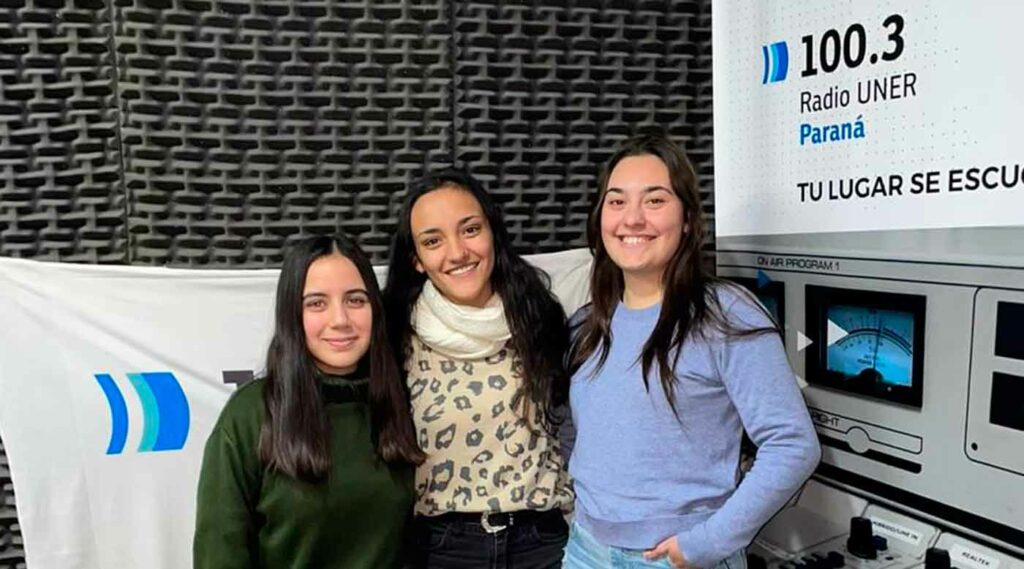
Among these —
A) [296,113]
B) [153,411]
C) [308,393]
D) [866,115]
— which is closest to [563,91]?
[296,113]

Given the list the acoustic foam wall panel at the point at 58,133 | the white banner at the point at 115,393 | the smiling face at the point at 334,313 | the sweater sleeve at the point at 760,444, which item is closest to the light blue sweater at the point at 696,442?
the sweater sleeve at the point at 760,444

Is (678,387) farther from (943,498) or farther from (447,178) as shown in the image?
(447,178)

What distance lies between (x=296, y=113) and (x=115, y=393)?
2.63 ft

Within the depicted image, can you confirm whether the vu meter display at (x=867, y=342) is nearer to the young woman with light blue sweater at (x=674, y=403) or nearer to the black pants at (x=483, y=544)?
the young woman with light blue sweater at (x=674, y=403)

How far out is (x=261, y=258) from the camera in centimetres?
188

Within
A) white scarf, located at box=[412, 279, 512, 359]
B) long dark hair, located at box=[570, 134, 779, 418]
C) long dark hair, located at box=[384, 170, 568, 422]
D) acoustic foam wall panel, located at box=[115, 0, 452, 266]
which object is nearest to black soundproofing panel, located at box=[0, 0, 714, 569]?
acoustic foam wall panel, located at box=[115, 0, 452, 266]

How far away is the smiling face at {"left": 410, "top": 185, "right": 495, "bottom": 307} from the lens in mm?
1462

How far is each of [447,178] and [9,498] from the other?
1.35m

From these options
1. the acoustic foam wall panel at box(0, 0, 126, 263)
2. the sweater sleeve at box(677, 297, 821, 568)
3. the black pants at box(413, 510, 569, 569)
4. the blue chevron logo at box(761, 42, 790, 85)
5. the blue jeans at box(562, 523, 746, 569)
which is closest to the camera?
the sweater sleeve at box(677, 297, 821, 568)

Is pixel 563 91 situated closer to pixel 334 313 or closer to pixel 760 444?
pixel 334 313

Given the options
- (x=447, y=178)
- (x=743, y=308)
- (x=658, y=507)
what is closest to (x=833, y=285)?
(x=743, y=308)

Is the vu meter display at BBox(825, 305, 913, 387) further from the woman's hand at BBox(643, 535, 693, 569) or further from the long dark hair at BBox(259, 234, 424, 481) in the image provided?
the long dark hair at BBox(259, 234, 424, 481)

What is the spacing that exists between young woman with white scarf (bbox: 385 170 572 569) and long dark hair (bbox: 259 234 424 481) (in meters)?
0.09

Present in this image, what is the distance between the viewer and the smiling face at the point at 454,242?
1462mm
